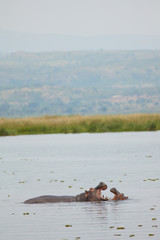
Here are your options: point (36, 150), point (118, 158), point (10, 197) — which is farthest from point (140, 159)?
point (10, 197)

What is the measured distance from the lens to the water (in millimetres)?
14430

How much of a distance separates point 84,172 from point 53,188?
5.50 m

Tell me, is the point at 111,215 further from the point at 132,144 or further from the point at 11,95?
the point at 11,95

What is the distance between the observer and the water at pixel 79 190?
1443cm

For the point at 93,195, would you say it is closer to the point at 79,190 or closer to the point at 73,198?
the point at 73,198

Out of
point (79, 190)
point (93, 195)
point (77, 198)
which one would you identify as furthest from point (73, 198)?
point (79, 190)

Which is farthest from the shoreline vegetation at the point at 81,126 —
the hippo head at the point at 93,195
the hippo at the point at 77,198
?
the hippo head at the point at 93,195

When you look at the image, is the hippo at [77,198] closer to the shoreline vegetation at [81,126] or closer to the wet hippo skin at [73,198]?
the wet hippo skin at [73,198]

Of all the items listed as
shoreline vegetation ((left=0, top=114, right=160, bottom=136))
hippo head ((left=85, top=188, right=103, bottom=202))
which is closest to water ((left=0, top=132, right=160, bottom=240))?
hippo head ((left=85, top=188, right=103, bottom=202))

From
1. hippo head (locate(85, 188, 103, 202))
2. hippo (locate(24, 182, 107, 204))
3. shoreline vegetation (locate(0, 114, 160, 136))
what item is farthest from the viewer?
shoreline vegetation (locate(0, 114, 160, 136))

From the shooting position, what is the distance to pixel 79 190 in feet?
71.4

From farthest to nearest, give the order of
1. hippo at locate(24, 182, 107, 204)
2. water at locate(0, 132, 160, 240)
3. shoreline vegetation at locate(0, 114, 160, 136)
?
shoreline vegetation at locate(0, 114, 160, 136) → hippo at locate(24, 182, 107, 204) → water at locate(0, 132, 160, 240)

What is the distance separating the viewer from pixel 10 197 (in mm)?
20219

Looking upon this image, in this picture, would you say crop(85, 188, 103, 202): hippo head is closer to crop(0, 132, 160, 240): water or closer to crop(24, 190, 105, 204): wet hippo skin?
crop(24, 190, 105, 204): wet hippo skin
